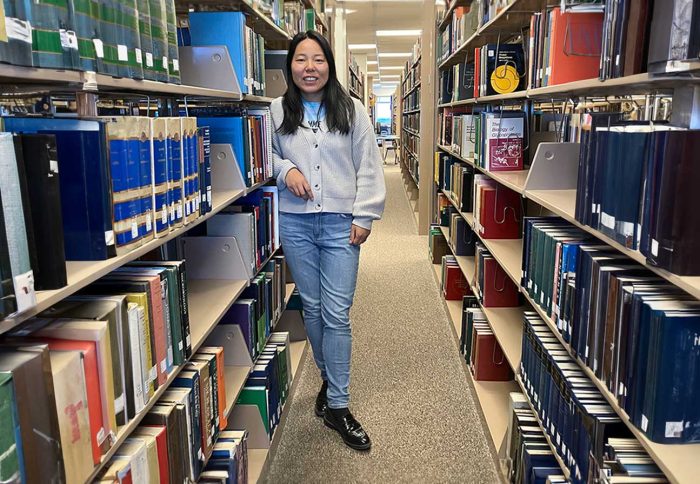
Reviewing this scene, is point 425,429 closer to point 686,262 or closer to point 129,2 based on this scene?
point 686,262

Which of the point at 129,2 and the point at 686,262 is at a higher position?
the point at 129,2

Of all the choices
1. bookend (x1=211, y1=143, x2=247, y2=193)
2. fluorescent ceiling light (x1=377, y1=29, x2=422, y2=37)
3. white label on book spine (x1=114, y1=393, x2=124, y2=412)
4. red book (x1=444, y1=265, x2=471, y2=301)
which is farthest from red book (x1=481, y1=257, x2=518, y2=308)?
fluorescent ceiling light (x1=377, y1=29, x2=422, y2=37)

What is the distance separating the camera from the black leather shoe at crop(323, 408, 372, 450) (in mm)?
2424

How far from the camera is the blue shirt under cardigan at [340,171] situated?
7.63 feet

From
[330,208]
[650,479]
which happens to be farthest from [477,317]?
[650,479]

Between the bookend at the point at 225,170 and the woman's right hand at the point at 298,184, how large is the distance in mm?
193

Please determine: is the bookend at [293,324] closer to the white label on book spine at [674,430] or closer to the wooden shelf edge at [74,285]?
the wooden shelf edge at [74,285]

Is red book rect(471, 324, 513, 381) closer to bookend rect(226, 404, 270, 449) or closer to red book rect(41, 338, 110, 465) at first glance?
bookend rect(226, 404, 270, 449)

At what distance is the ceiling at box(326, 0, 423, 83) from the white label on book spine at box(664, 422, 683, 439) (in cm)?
572

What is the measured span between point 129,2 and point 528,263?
1.52m

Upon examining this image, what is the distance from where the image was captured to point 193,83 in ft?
6.72

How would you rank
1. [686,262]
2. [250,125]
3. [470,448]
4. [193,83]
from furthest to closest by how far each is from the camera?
[470,448] → [250,125] → [193,83] → [686,262]

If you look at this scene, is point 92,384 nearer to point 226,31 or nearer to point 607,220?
point 607,220

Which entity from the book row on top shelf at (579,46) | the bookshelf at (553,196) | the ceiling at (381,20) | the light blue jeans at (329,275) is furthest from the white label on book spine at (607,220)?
the ceiling at (381,20)
